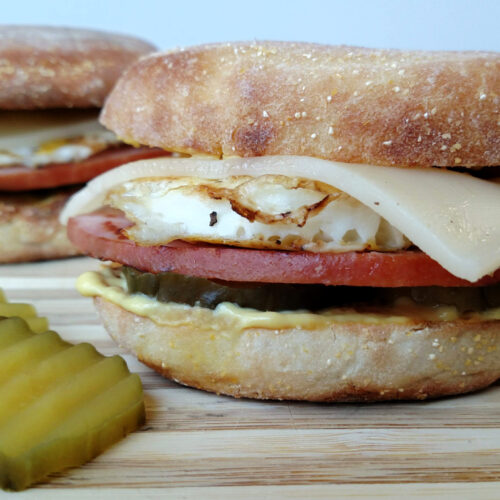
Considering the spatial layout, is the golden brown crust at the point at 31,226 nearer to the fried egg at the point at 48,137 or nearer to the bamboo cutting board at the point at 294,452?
the fried egg at the point at 48,137

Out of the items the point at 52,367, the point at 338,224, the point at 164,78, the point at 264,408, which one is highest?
the point at 164,78

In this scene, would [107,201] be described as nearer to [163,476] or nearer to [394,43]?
[163,476]

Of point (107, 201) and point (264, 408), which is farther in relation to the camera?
point (107, 201)

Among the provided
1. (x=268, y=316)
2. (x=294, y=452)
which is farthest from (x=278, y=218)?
(x=294, y=452)

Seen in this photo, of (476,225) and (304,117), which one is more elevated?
(304,117)

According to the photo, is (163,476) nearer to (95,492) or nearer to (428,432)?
(95,492)

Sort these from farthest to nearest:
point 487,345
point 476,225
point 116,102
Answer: point 116,102 → point 487,345 → point 476,225

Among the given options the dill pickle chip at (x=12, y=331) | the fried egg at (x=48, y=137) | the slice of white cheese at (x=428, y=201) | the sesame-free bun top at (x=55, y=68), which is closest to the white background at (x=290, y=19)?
the sesame-free bun top at (x=55, y=68)

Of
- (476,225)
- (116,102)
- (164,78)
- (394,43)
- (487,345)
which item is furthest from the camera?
(394,43)

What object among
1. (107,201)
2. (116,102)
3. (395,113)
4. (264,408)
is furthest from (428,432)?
→ (116,102)
